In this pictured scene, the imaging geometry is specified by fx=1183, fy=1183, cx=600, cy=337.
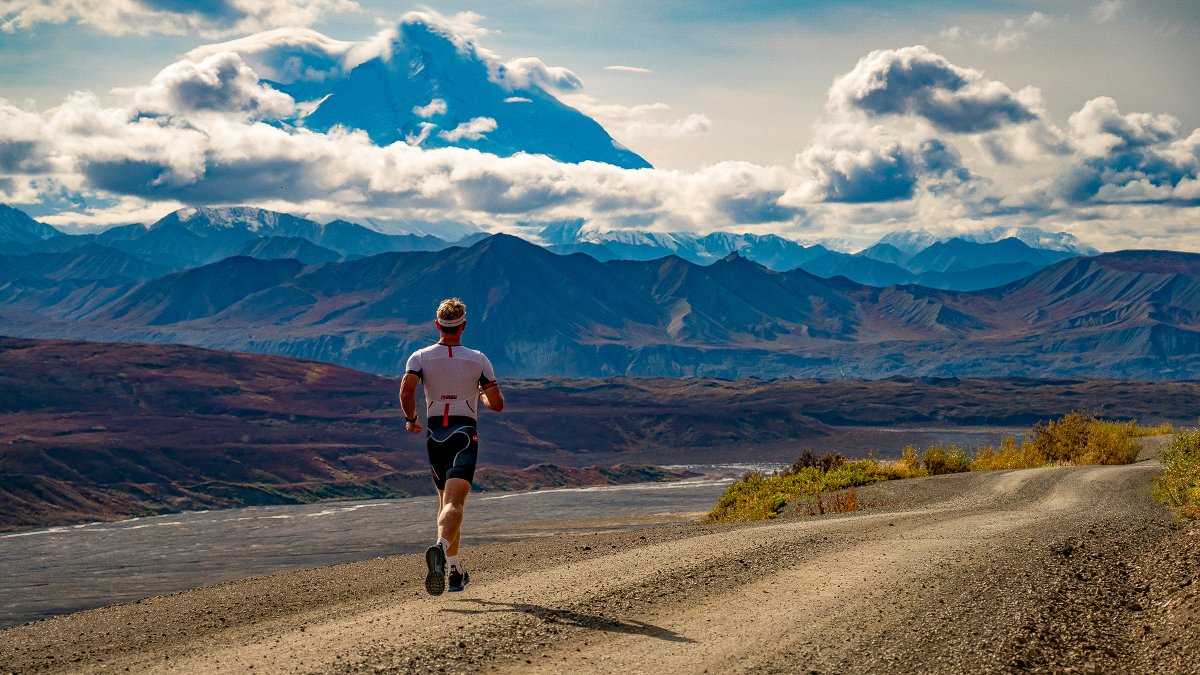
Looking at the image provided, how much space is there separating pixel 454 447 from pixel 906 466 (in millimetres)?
25538

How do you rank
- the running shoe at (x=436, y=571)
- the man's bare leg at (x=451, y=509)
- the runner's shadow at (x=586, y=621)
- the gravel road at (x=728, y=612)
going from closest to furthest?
the gravel road at (x=728, y=612)
the runner's shadow at (x=586, y=621)
the running shoe at (x=436, y=571)
the man's bare leg at (x=451, y=509)

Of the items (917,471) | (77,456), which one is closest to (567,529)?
(917,471)

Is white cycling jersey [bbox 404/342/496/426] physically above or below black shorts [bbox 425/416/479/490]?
above

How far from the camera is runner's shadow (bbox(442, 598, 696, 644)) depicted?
10.9 metres

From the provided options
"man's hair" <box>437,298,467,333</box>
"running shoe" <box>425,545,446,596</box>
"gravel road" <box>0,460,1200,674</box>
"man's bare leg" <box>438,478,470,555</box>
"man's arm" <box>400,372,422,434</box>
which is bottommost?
"gravel road" <box>0,460,1200,674</box>

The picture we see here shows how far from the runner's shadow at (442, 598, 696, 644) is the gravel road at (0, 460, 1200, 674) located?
4cm

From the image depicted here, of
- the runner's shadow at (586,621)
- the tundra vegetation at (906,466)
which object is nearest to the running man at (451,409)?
the runner's shadow at (586,621)

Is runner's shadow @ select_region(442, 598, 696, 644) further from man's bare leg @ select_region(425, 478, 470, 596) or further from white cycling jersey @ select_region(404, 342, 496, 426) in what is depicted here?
white cycling jersey @ select_region(404, 342, 496, 426)

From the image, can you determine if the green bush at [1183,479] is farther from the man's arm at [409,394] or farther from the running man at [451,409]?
the man's arm at [409,394]

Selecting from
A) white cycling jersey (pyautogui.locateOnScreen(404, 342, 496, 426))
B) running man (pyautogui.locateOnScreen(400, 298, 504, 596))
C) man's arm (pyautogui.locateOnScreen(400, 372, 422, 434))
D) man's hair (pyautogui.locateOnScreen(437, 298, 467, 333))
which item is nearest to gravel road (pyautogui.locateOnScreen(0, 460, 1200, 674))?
running man (pyautogui.locateOnScreen(400, 298, 504, 596))

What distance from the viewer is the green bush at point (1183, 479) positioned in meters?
18.8

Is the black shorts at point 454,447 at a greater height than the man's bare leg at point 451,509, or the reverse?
the black shorts at point 454,447

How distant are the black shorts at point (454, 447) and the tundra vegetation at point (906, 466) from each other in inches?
604

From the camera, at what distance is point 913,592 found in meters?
12.8
